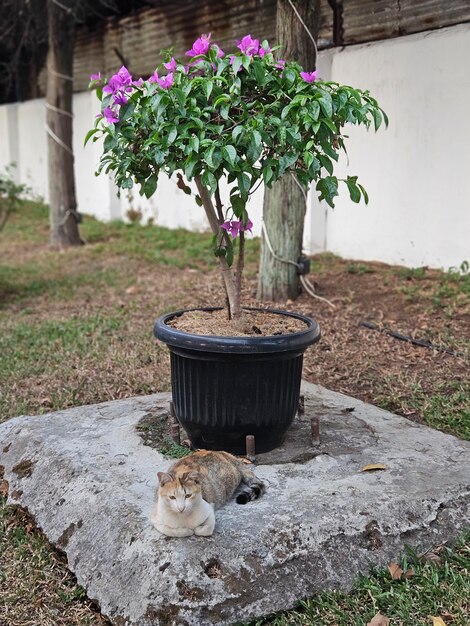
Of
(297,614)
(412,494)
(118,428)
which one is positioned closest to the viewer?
(297,614)

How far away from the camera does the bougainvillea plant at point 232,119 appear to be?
3.03 meters

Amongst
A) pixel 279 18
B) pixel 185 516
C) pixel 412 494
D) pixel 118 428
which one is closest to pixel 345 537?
pixel 412 494

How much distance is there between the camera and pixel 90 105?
41.3 feet

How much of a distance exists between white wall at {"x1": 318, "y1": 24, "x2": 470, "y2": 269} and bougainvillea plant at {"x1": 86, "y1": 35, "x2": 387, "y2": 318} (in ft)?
11.3

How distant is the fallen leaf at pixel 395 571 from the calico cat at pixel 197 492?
0.57 meters

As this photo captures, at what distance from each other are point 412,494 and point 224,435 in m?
0.88

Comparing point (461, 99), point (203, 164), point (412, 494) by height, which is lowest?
point (412, 494)

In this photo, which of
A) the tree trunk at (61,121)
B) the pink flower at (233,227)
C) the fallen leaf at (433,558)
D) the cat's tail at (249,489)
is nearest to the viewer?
the fallen leaf at (433,558)

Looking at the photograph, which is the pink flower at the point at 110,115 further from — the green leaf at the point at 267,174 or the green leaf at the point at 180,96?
the green leaf at the point at 267,174

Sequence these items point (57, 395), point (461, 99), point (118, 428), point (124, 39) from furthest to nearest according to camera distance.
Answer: point (124, 39), point (461, 99), point (57, 395), point (118, 428)

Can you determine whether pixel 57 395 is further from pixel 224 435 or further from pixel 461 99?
pixel 461 99

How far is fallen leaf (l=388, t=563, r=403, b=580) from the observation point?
8.95 feet

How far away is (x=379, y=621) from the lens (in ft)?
8.23

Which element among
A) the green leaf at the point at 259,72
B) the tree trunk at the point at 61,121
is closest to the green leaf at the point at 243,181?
the green leaf at the point at 259,72
